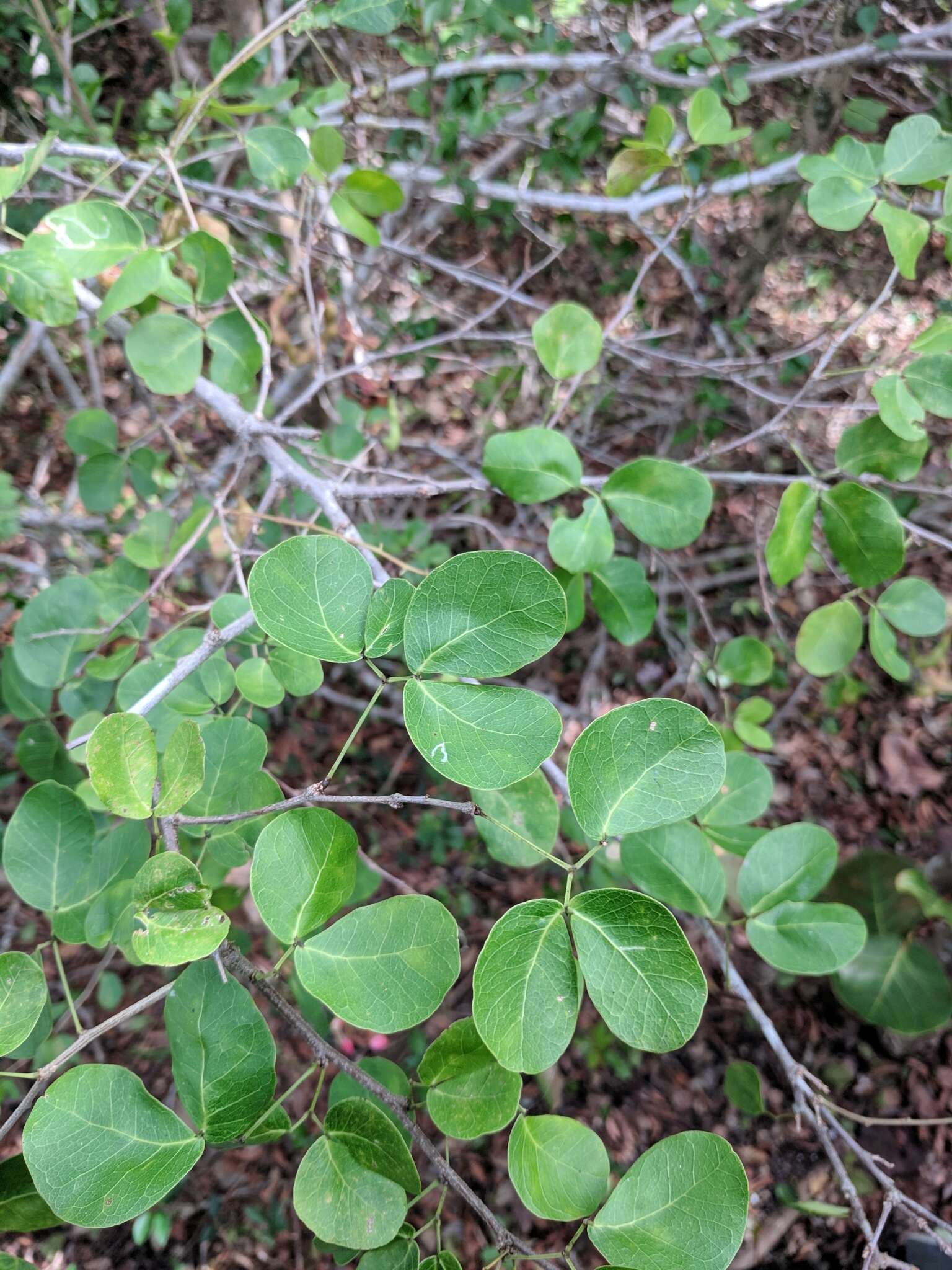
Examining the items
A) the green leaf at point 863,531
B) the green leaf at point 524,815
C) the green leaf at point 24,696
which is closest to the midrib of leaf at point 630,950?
the green leaf at point 524,815

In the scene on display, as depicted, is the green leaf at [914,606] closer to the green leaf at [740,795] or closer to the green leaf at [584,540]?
the green leaf at [740,795]

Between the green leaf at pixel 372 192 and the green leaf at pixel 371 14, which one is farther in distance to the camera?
the green leaf at pixel 372 192

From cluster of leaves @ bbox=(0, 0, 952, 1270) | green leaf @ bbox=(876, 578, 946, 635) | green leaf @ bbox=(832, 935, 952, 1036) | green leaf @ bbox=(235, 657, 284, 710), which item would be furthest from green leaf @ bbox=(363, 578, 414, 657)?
green leaf @ bbox=(832, 935, 952, 1036)

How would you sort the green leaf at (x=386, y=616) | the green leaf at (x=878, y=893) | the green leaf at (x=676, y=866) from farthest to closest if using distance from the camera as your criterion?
the green leaf at (x=878, y=893), the green leaf at (x=676, y=866), the green leaf at (x=386, y=616)

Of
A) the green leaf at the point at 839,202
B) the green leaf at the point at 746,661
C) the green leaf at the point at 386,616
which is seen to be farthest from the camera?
the green leaf at the point at 746,661

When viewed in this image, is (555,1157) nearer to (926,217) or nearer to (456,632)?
(456,632)
